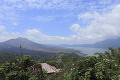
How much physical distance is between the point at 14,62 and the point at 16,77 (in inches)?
26.0

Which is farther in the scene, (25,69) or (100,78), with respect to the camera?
(25,69)

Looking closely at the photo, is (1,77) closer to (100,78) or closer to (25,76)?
(25,76)

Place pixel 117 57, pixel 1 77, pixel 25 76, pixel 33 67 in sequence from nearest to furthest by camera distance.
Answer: pixel 1 77
pixel 25 76
pixel 33 67
pixel 117 57

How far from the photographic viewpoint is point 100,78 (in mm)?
2613

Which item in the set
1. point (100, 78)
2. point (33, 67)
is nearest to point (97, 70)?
point (100, 78)

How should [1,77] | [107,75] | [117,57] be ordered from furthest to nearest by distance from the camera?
[117,57], [1,77], [107,75]

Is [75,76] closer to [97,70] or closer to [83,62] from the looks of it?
[83,62]

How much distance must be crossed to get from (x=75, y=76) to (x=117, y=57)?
23.6ft

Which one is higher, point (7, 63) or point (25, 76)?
point (7, 63)

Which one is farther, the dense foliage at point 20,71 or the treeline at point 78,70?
the dense foliage at point 20,71

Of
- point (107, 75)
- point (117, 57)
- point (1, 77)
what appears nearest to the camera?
point (107, 75)

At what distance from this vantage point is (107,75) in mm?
2574

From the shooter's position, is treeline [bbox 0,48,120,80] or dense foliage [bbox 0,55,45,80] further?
dense foliage [bbox 0,55,45,80]

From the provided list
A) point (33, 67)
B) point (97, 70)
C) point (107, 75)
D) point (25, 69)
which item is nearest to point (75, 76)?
point (97, 70)
